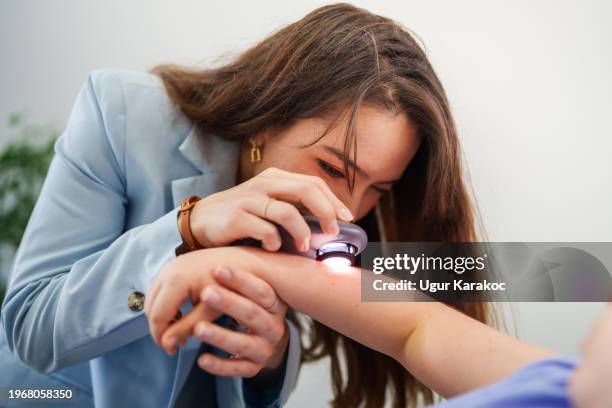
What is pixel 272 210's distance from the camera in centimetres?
70

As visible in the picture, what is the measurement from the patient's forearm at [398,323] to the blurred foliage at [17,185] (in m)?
1.19

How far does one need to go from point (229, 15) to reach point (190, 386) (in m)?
1.04

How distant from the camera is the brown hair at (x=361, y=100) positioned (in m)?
0.98

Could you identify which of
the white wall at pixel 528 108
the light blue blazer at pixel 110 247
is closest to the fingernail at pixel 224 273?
the light blue blazer at pixel 110 247

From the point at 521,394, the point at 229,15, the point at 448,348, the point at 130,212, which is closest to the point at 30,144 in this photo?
the point at 229,15

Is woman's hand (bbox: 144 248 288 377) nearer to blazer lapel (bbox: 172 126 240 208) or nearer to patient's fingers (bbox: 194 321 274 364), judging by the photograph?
patient's fingers (bbox: 194 321 274 364)

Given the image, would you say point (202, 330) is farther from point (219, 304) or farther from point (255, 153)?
point (255, 153)

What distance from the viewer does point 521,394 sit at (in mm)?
431

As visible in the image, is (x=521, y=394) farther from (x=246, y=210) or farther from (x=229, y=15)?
(x=229, y=15)

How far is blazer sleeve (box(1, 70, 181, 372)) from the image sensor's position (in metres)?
0.83

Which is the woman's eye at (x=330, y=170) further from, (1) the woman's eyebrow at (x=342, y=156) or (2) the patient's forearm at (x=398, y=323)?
(2) the patient's forearm at (x=398, y=323)

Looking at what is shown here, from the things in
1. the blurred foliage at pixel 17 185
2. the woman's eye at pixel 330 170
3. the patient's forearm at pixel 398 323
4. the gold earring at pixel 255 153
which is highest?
the woman's eye at pixel 330 170

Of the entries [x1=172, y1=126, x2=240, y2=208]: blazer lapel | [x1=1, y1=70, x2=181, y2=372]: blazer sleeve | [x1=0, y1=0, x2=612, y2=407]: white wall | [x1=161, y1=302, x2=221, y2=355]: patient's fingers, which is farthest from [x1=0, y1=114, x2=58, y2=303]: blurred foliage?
[x1=161, y1=302, x2=221, y2=355]: patient's fingers

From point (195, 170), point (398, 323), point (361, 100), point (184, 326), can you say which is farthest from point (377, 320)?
point (195, 170)
